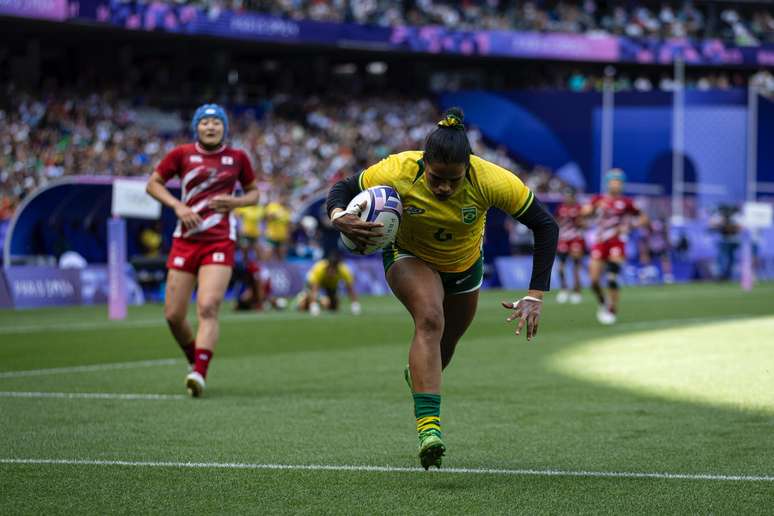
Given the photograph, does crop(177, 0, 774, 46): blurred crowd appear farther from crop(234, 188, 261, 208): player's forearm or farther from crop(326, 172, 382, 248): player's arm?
crop(326, 172, 382, 248): player's arm

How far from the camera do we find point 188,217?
1062 centimetres

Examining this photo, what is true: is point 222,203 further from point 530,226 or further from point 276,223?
point 276,223

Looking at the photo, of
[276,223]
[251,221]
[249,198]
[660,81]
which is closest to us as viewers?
[249,198]

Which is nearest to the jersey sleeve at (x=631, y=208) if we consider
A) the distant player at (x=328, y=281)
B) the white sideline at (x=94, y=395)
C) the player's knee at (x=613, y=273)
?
the player's knee at (x=613, y=273)

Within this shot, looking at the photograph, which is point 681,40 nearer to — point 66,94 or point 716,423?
point 66,94

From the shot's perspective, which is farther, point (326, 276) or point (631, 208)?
point (326, 276)

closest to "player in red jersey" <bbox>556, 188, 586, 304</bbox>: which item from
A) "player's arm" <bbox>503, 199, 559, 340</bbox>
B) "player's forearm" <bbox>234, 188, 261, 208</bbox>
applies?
"player's forearm" <bbox>234, 188, 261, 208</bbox>

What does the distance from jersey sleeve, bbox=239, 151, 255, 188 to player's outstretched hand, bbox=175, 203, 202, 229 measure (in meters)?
0.65

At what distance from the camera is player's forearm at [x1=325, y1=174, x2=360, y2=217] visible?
22.9 ft

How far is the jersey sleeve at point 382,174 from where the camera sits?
703 centimetres

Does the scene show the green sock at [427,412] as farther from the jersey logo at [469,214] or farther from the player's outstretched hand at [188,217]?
the player's outstretched hand at [188,217]

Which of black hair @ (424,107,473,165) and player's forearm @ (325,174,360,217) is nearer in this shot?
black hair @ (424,107,473,165)

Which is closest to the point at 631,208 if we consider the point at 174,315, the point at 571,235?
the point at 571,235

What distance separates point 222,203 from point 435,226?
4.04m
